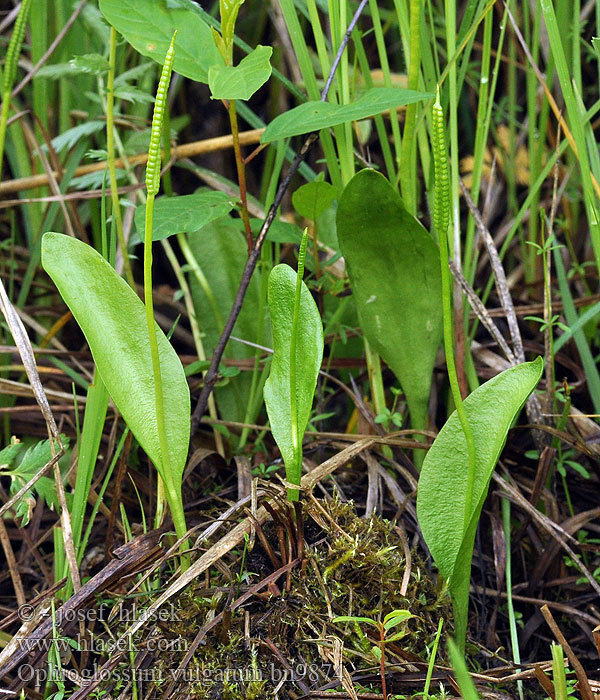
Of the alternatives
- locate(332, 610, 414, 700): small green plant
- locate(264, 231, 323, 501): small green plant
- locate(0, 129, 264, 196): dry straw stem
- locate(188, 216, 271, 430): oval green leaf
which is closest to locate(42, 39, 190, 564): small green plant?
locate(264, 231, 323, 501): small green plant

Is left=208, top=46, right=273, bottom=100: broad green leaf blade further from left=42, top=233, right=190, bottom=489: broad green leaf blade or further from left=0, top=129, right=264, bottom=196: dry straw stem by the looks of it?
left=0, top=129, right=264, bottom=196: dry straw stem

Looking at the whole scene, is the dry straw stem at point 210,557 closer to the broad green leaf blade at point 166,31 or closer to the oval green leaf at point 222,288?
the oval green leaf at point 222,288

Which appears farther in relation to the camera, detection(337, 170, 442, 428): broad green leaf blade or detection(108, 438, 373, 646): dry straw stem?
detection(337, 170, 442, 428): broad green leaf blade

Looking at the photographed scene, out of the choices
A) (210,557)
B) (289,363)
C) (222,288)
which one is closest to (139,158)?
(222,288)

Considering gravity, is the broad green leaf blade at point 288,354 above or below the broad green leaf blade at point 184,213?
below

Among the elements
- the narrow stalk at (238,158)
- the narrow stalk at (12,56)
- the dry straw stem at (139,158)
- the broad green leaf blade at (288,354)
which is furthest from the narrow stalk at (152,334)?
the dry straw stem at (139,158)

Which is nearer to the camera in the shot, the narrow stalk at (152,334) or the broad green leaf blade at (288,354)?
the narrow stalk at (152,334)
